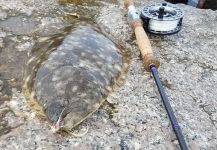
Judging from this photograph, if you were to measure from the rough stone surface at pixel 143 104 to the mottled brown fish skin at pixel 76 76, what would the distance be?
159 mm

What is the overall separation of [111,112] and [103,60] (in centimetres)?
56

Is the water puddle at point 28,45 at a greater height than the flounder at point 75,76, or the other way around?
the flounder at point 75,76

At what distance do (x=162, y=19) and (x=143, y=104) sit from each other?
3.84ft

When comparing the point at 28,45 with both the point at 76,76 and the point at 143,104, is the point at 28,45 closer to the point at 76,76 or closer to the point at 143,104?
the point at 76,76

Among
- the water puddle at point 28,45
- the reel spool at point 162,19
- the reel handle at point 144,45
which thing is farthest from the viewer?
the reel spool at point 162,19

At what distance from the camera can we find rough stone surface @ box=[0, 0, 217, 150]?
2834 millimetres

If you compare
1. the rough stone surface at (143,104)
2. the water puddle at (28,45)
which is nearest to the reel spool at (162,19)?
the rough stone surface at (143,104)

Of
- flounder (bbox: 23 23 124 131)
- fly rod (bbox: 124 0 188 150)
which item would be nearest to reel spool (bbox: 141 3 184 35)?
fly rod (bbox: 124 0 188 150)

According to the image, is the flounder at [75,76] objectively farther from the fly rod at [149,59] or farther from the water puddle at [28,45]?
the fly rod at [149,59]

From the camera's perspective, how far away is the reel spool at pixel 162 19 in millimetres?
3996

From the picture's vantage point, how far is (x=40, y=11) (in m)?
4.71

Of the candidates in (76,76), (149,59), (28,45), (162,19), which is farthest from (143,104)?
(28,45)

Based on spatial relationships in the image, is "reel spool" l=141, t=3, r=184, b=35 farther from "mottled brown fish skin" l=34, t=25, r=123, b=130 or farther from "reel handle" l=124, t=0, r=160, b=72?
"mottled brown fish skin" l=34, t=25, r=123, b=130

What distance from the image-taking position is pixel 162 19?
13.0 feet
